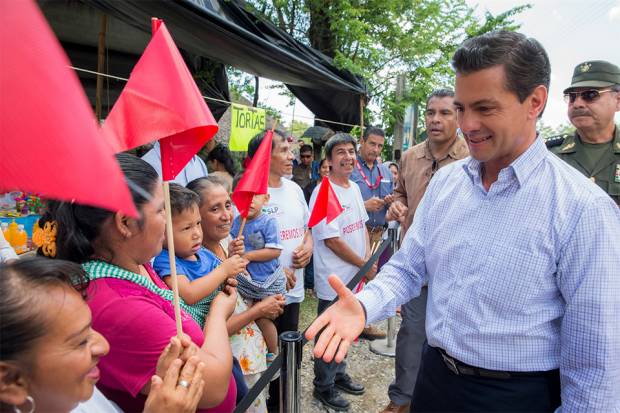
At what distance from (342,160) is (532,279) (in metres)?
2.33

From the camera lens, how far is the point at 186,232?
1.84 meters

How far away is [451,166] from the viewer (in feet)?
5.90

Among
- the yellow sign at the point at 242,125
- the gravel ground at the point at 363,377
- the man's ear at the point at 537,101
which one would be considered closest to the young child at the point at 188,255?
the man's ear at the point at 537,101

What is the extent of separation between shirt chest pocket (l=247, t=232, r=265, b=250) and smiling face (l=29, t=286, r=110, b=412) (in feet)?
5.83

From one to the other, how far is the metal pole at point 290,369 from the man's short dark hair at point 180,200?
2.50ft

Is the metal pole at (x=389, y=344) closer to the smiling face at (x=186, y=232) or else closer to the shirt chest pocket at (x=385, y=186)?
the shirt chest pocket at (x=385, y=186)

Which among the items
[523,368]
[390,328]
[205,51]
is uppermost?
[205,51]

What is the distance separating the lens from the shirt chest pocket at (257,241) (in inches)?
109

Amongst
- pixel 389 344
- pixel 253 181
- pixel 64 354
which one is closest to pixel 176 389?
pixel 64 354

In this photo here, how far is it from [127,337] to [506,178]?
52.0 inches

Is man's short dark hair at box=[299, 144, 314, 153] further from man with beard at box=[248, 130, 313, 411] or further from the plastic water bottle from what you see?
the plastic water bottle

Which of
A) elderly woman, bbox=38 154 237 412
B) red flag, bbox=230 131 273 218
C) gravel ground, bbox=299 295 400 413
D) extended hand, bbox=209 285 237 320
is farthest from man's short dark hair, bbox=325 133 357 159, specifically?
elderly woman, bbox=38 154 237 412

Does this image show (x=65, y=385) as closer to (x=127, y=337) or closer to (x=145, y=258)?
(x=127, y=337)

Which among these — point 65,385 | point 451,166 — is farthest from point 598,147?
point 65,385
